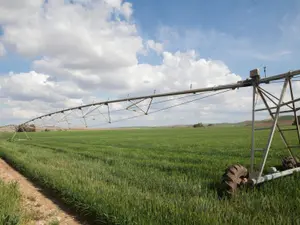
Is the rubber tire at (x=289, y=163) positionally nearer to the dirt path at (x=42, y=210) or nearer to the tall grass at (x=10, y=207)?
the dirt path at (x=42, y=210)

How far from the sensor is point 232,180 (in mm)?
6707

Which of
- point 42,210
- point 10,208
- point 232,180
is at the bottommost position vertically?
point 42,210

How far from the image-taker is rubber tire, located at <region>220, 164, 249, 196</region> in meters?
6.63

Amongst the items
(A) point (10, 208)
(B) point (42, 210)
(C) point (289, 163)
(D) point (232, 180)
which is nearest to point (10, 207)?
(A) point (10, 208)

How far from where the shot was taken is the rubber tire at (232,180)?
21.7ft

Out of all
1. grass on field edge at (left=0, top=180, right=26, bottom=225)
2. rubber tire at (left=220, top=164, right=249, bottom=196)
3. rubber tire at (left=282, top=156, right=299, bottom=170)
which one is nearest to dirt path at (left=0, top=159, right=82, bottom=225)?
grass on field edge at (left=0, top=180, right=26, bottom=225)

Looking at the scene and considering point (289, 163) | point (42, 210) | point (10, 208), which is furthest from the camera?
point (289, 163)

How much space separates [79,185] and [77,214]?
1506 millimetres

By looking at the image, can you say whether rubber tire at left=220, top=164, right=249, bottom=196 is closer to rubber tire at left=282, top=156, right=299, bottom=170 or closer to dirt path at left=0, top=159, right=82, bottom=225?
rubber tire at left=282, top=156, right=299, bottom=170

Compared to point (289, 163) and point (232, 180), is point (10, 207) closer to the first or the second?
point (232, 180)

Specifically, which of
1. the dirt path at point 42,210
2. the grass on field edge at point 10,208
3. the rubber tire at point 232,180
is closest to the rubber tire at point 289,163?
the rubber tire at point 232,180

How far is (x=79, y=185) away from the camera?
8.56 metres

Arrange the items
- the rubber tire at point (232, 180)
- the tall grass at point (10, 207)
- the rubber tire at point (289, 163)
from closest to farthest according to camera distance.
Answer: the tall grass at point (10, 207) → the rubber tire at point (232, 180) → the rubber tire at point (289, 163)

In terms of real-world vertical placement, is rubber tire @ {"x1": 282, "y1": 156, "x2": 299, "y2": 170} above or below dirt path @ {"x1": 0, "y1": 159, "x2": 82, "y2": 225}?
above
